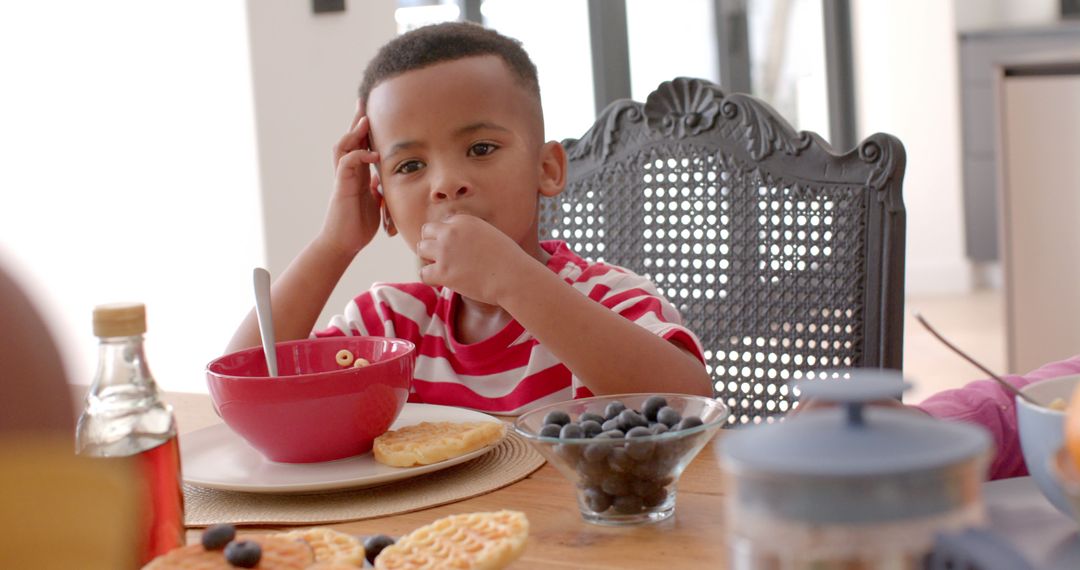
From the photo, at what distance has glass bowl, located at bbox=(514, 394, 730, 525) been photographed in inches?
28.2

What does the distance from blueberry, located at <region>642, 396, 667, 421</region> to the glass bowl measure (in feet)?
0.05

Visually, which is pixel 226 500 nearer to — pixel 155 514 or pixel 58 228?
pixel 155 514

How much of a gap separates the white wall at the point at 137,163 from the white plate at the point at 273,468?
1.93 m

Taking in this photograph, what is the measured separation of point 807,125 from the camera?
5.61 m

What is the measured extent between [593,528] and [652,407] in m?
0.10

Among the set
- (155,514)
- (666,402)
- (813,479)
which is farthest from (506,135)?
(813,479)

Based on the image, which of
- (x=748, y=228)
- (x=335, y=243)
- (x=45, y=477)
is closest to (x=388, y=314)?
(x=335, y=243)

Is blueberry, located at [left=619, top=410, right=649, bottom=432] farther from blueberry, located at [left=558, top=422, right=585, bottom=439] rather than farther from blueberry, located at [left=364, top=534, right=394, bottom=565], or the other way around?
blueberry, located at [left=364, top=534, right=394, bottom=565]

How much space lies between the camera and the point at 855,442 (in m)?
0.34

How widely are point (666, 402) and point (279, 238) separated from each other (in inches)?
85.7

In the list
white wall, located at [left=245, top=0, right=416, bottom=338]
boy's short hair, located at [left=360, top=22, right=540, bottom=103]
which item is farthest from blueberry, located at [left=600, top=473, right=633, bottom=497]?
white wall, located at [left=245, top=0, right=416, bottom=338]

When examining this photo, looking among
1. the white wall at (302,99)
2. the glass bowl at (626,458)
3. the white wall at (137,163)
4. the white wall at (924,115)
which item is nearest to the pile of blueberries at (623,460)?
the glass bowl at (626,458)

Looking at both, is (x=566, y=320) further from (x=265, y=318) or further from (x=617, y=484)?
(x=617, y=484)

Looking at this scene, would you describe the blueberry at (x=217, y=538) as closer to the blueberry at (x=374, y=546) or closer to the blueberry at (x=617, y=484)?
the blueberry at (x=374, y=546)
